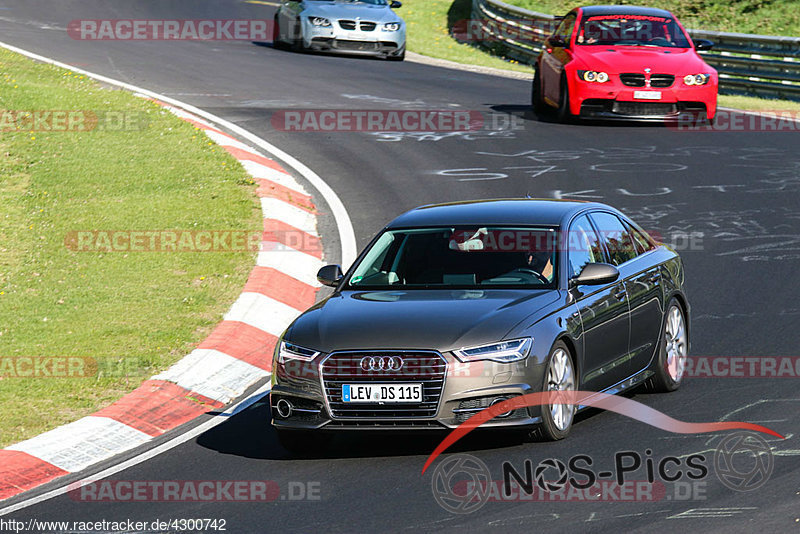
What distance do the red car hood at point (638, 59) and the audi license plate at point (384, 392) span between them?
12988 mm

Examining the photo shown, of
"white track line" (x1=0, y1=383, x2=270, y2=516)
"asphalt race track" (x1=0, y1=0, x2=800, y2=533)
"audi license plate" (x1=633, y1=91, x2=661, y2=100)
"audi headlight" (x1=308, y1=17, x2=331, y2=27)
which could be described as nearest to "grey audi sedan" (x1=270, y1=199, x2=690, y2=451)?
"asphalt race track" (x1=0, y1=0, x2=800, y2=533)

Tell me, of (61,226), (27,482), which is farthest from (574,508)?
(61,226)

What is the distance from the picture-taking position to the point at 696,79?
20.1 metres

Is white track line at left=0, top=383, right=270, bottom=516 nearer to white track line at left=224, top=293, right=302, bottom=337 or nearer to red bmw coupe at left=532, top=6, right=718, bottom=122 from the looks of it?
white track line at left=224, top=293, right=302, bottom=337

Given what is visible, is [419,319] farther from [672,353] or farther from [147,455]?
[672,353]

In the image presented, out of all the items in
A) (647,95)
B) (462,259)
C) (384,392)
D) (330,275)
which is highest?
(462,259)

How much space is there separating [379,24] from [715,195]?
512 inches

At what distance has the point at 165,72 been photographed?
24922mm

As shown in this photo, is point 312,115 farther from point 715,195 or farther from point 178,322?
point 178,322

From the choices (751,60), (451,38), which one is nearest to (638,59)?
(751,60)

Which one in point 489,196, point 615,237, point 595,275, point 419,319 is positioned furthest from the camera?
point 489,196

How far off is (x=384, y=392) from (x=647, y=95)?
13101mm

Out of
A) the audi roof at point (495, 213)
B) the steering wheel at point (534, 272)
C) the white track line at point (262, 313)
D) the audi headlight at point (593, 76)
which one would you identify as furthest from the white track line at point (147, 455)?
the audi headlight at point (593, 76)

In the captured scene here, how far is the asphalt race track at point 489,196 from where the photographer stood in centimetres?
714
